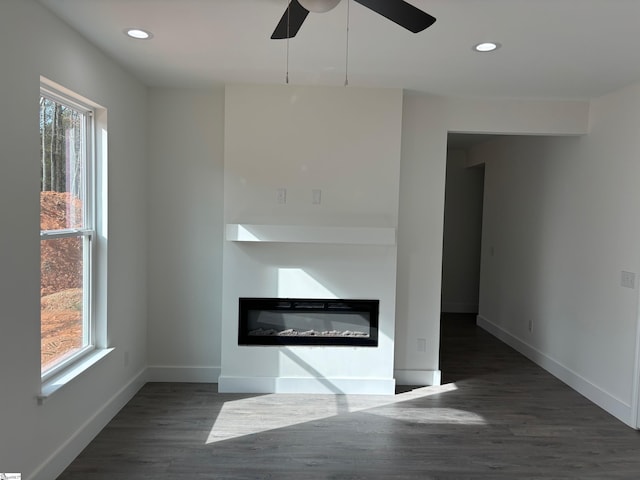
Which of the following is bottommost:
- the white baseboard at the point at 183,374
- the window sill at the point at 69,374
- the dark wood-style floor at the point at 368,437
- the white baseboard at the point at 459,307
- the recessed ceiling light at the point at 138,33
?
the dark wood-style floor at the point at 368,437

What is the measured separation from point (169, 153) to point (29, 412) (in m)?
2.33

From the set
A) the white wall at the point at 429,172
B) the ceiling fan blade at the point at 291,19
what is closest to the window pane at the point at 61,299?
the ceiling fan blade at the point at 291,19

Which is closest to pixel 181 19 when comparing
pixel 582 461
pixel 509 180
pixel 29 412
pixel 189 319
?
pixel 29 412

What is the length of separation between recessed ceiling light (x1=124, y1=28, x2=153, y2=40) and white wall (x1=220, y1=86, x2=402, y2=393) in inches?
40.9

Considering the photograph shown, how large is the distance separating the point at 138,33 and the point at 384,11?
1.61 m

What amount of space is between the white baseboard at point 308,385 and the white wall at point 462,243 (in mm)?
3637

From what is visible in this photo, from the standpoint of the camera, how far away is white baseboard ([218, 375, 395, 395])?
377 cm

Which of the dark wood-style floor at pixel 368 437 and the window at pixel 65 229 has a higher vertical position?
the window at pixel 65 229

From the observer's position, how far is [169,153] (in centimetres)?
390

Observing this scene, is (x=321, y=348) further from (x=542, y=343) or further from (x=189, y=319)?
(x=542, y=343)

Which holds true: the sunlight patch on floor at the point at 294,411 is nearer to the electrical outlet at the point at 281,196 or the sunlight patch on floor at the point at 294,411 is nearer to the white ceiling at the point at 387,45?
the electrical outlet at the point at 281,196

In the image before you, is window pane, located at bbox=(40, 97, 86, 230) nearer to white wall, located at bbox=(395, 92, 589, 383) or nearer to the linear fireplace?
the linear fireplace

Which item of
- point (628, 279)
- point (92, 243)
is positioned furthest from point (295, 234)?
point (628, 279)

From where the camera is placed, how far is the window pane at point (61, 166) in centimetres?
249
